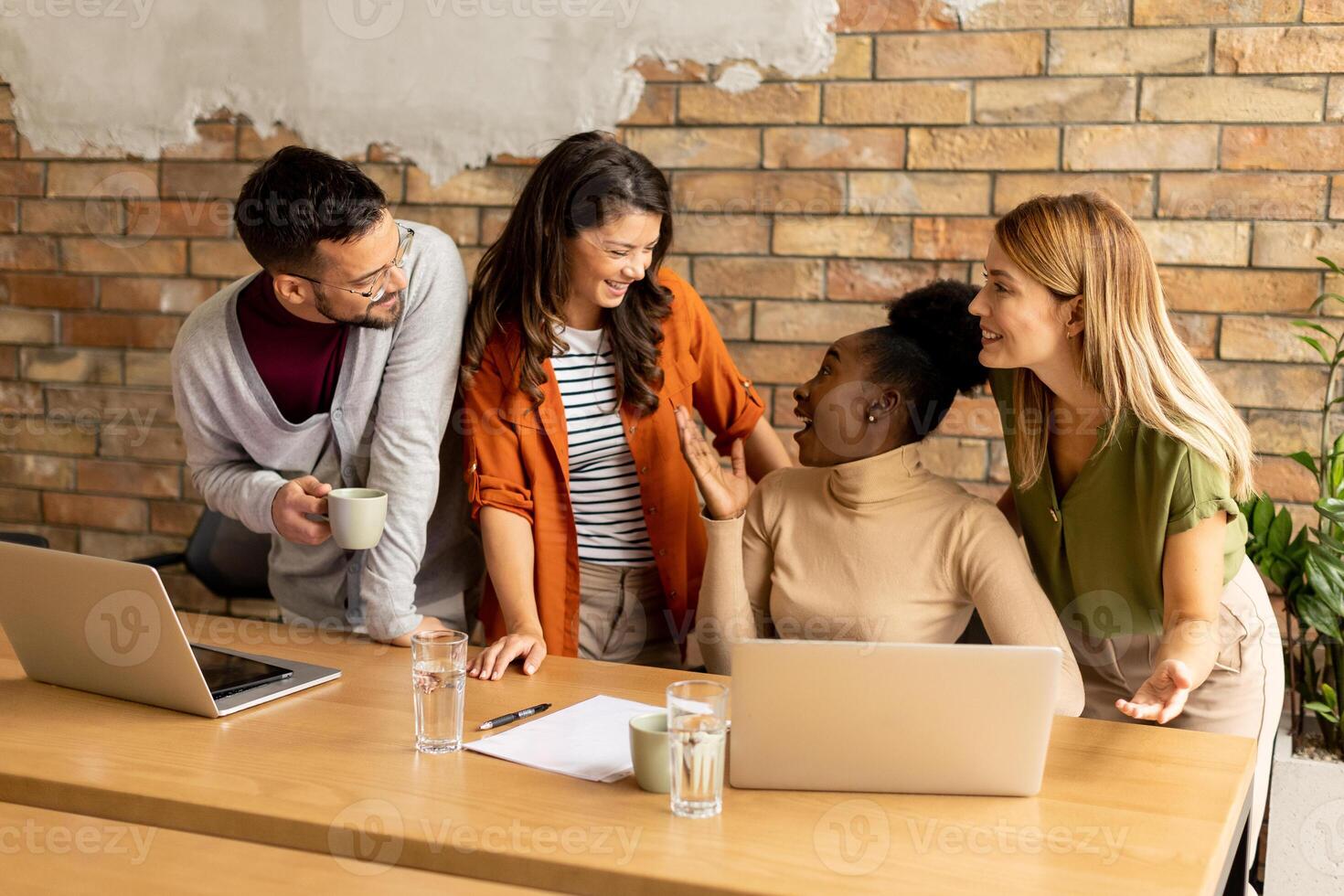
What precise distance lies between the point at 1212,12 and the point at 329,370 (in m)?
1.71

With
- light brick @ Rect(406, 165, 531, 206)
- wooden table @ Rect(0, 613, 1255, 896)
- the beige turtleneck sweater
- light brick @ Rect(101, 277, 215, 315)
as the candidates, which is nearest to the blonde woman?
the beige turtleneck sweater

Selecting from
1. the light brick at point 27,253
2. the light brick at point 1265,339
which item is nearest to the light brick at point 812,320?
the light brick at point 1265,339

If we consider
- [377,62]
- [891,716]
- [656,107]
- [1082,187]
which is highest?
[377,62]

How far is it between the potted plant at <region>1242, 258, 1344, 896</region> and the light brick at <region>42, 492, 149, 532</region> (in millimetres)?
2512

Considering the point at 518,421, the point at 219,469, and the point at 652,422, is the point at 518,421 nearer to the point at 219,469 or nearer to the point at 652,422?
the point at 652,422

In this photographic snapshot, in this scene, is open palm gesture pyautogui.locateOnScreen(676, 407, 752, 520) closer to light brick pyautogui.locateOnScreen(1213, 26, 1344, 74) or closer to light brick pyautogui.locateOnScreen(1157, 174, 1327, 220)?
light brick pyautogui.locateOnScreen(1157, 174, 1327, 220)

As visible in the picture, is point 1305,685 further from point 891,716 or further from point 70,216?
point 70,216

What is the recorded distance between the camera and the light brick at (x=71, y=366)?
9.77 feet

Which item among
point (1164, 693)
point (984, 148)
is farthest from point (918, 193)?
point (1164, 693)

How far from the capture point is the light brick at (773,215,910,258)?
2.45m

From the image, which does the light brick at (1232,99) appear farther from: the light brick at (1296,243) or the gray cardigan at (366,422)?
the gray cardigan at (366,422)

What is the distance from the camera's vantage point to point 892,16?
2398 millimetres

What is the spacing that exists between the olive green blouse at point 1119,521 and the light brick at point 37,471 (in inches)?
93.2

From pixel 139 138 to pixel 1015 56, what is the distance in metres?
2.02
